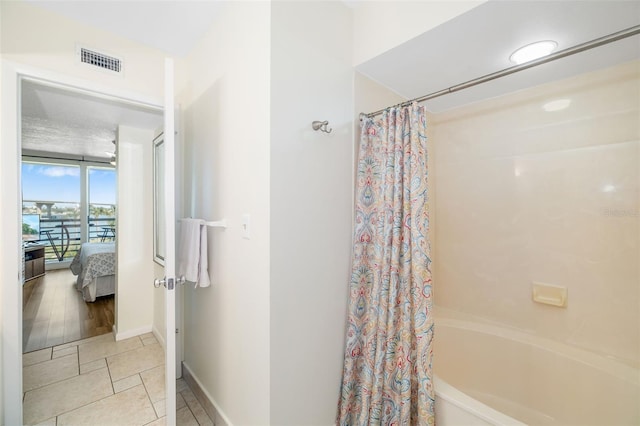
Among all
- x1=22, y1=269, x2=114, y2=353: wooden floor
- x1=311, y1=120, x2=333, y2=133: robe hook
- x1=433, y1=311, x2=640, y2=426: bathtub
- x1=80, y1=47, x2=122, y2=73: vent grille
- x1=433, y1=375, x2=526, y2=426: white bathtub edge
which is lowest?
x1=22, y1=269, x2=114, y2=353: wooden floor

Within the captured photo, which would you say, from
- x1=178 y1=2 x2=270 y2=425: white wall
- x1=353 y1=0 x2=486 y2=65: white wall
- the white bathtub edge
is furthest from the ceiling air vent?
the white bathtub edge

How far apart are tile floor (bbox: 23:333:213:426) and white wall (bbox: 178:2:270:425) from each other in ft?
0.95

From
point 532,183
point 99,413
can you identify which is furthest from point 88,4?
point 532,183

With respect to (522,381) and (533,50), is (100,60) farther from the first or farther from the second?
(522,381)

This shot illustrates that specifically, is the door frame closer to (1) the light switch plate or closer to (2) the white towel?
(2) the white towel

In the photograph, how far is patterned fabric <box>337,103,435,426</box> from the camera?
1.31 metres

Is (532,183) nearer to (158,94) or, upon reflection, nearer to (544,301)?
(544,301)

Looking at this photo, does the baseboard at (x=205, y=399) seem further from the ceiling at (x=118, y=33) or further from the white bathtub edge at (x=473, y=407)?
the ceiling at (x=118, y=33)

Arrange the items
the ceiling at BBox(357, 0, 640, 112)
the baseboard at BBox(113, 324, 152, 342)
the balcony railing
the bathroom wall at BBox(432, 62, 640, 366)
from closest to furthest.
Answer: the ceiling at BBox(357, 0, 640, 112) < the bathroom wall at BBox(432, 62, 640, 366) < the baseboard at BBox(113, 324, 152, 342) < the balcony railing

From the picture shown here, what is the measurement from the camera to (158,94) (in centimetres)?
191

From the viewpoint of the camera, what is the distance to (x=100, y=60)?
171 centimetres

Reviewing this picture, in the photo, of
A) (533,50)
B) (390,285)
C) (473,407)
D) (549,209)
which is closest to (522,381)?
(473,407)

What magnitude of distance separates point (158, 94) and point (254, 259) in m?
1.51

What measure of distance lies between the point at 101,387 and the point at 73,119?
9.58 feet
